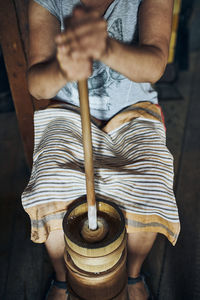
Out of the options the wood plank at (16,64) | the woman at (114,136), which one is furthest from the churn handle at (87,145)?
the wood plank at (16,64)

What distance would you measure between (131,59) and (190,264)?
36.6 inches

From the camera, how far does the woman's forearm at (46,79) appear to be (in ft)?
2.41

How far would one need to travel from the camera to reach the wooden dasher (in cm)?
75

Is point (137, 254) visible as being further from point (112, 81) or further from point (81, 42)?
point (81, 42)

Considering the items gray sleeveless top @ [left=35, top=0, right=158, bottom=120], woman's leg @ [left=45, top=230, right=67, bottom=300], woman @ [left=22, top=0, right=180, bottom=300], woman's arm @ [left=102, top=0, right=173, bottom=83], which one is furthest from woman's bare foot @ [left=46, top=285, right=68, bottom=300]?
woman's arm @ [left=102, top=0, right=173, bottom=83]

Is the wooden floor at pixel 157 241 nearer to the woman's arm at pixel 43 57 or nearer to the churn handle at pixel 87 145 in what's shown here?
the churn handle at pixel 87 145

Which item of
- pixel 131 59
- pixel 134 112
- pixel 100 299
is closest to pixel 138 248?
pixel 100 299

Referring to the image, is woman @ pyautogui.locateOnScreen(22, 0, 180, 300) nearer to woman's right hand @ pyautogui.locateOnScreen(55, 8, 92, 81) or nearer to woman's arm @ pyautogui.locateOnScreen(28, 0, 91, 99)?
woman's arm @ pyautogui.locateOnScreen(28, 0, 91, 99)

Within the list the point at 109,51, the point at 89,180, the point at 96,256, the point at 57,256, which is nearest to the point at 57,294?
the point at 57,256

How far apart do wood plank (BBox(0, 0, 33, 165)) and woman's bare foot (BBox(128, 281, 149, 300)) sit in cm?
84

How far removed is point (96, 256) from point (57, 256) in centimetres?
35

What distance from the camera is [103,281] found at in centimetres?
82

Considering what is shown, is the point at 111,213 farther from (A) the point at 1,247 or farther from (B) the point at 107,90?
(A) the point at 1,247

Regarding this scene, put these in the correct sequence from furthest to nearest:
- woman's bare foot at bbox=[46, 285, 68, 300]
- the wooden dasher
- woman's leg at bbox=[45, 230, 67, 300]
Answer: woman's bare foot at bbox=[46, 285, 68, 300] → woman's leg at bbox=[45, 230, 67, 300] → the wooden dasher
